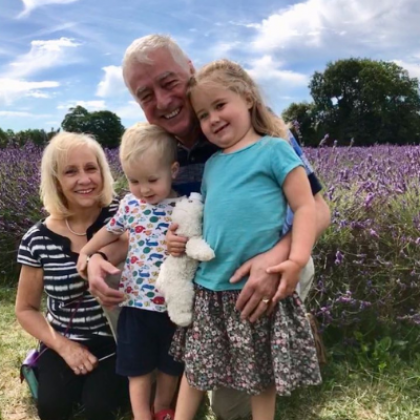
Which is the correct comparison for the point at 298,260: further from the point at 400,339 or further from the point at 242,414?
the point at 400,339

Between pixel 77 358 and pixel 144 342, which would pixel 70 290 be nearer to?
pixel 77 358

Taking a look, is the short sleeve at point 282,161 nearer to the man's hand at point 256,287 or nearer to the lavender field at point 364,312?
the man's hand at point 256,287

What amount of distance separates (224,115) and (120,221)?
2.25 ft

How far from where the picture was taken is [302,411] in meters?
2.58

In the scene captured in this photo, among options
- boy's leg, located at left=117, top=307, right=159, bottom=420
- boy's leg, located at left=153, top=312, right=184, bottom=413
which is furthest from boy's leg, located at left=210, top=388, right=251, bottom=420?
boy's leg, located at left=117, top=307, right=159, bottom=420

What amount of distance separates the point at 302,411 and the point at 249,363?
0.85 m

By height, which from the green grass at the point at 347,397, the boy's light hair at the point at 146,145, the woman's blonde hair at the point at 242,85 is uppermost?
the woman's blonde hair at the point at 242,85

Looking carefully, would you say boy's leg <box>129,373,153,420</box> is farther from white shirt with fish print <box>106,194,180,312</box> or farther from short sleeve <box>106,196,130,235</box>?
short sleeve <box>106,196,130,235</box>

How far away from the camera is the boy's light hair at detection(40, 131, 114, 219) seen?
252 centimetres

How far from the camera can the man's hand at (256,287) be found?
1838 millimetres

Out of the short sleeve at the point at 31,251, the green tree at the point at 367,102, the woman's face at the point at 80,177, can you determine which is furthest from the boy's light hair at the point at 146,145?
the green tree at the point at 367,102

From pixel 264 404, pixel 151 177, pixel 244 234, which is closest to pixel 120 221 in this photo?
pixel 151 177

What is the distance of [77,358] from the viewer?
257 centimetres

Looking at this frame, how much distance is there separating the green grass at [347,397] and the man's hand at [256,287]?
3.05 ft
